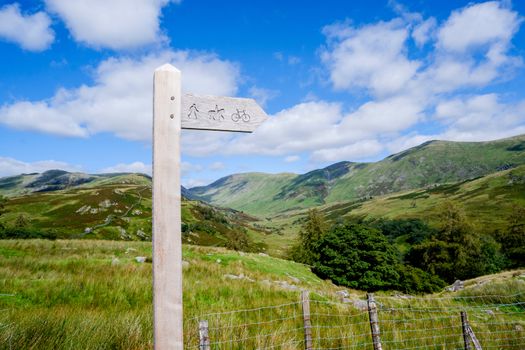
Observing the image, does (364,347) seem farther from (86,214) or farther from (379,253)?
(86,214)

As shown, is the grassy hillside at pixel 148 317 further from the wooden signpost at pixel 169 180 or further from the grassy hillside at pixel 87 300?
the wooden signpost at pixel 169 180

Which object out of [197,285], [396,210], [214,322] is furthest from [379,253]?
[396,210]

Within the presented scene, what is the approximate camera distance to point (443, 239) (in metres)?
55.9

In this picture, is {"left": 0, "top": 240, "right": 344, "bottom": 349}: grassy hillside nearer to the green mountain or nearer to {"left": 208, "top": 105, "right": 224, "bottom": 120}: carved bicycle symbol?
{"left": 208, "top": 105, "right": 224, "bottom": 120}: carved bicycle symbol

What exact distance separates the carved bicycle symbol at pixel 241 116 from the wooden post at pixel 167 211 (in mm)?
686

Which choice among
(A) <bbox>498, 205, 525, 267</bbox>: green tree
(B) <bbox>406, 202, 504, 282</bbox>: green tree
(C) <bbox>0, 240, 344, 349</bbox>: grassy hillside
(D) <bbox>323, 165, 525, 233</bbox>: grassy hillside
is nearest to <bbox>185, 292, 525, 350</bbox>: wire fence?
(C) <bbox>0, 240, 344, 349</bbox>: grassy hillside

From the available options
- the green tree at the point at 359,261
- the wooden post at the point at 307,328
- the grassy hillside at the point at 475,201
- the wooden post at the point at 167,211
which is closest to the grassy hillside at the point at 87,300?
the wooden post at the point at 167,211

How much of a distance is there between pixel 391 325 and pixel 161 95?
22.0ft

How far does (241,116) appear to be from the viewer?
160 inches

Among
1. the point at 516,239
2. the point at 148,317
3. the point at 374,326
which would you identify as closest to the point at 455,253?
the point at 516,239

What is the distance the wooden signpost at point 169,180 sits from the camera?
11.0 feet

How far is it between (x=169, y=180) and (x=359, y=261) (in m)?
34.9

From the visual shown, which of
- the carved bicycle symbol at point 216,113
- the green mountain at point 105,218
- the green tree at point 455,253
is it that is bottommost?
the green tree at point 455,253

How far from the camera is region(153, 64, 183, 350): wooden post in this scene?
3342mm
